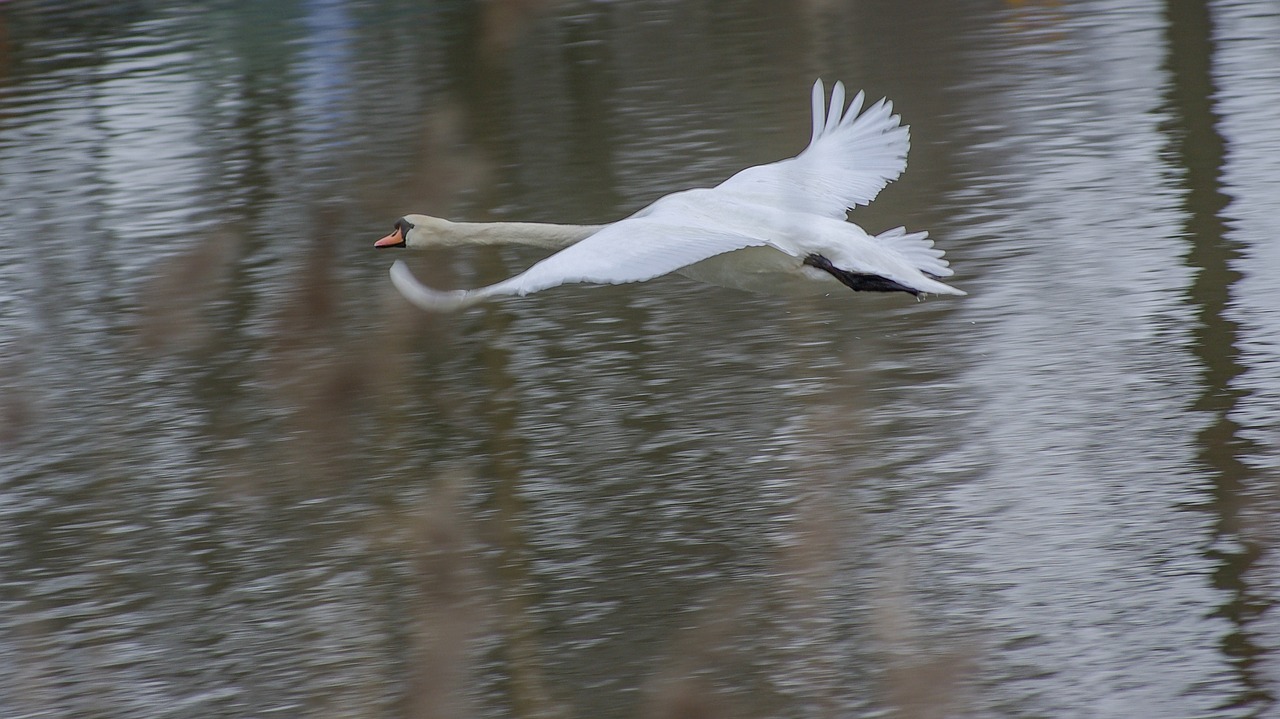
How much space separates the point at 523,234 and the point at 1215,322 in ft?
9.27

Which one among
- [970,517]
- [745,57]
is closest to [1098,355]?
[970,517]

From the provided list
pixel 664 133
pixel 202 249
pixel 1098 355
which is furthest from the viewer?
pixel 664 133

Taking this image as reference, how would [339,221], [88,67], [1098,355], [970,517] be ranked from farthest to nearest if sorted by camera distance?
1. [88,67]
2. [339,221]
3. [1098,355]
4. [970,517]

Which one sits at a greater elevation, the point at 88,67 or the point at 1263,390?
the point at 88,67

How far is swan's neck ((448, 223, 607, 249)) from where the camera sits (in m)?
5.79

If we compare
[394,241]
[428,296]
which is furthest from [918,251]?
[394,241]

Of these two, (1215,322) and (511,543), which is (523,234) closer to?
(511,543)

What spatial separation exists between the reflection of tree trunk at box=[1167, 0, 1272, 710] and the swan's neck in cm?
231

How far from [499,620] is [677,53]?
7.73m

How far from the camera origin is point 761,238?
509cm

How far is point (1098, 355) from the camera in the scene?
635 cm

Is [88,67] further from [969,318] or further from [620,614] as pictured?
[620,614]

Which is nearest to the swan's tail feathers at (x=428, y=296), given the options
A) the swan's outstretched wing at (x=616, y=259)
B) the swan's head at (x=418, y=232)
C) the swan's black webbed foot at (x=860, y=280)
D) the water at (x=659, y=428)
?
the swan's outstretched wing at (x=616, y=259)

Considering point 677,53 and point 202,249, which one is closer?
point 202,249
